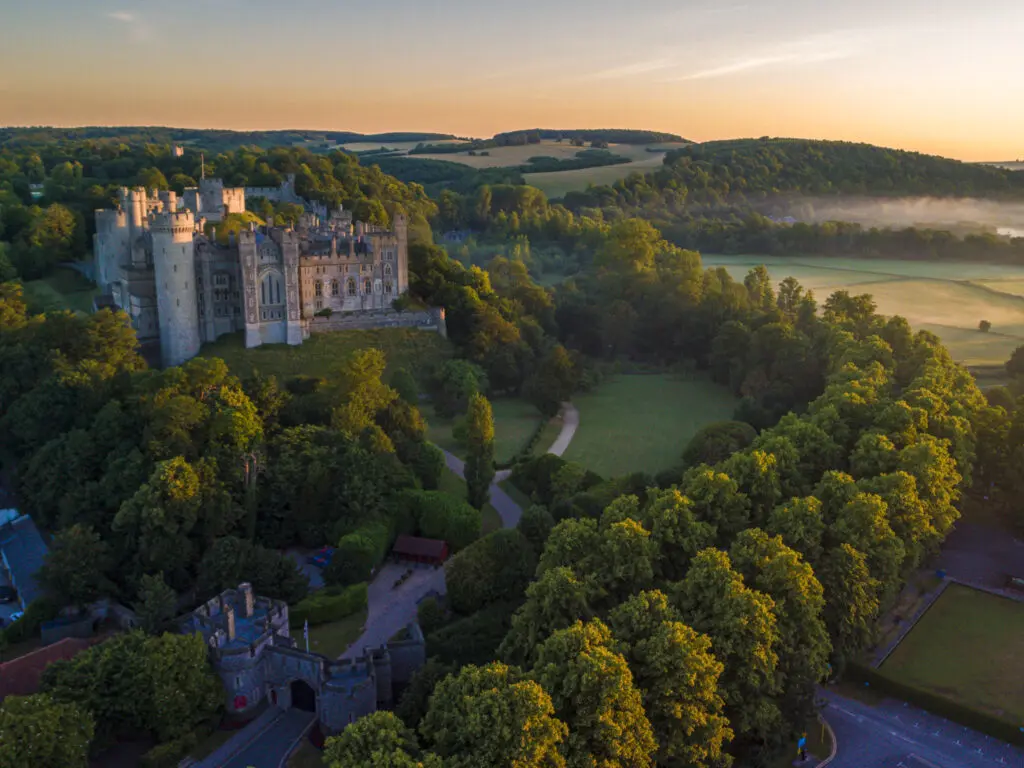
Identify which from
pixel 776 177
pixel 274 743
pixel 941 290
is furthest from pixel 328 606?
pixel 776 177

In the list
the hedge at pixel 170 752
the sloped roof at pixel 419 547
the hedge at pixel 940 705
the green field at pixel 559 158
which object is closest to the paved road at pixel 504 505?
the sloped roof at pixel 419 547

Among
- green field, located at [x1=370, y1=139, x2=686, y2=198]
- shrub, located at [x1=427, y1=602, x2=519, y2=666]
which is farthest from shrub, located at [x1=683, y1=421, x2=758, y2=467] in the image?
green field, located at [x1=370, y1=139, x2=686, y2=198]

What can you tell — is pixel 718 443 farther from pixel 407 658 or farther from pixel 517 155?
pixel 517 155

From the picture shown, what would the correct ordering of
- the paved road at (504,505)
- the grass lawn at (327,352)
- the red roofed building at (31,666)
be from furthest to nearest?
the grass lawn at (327,352), the paved road at (504,505), the red roofed building at (31,666)

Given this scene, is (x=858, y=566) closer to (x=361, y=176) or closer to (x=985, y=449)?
(x=985, y=449)

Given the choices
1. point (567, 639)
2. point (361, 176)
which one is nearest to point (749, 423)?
point (567, 639)

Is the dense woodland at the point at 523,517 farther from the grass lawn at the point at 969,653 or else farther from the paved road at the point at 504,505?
the grass lawn at the point at 969,653

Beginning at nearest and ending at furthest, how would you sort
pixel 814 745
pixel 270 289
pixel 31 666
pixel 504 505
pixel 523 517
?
pixel 814 745, pixel 31 666, pixel 523 517, pixel 504 505, pixel 270 289
